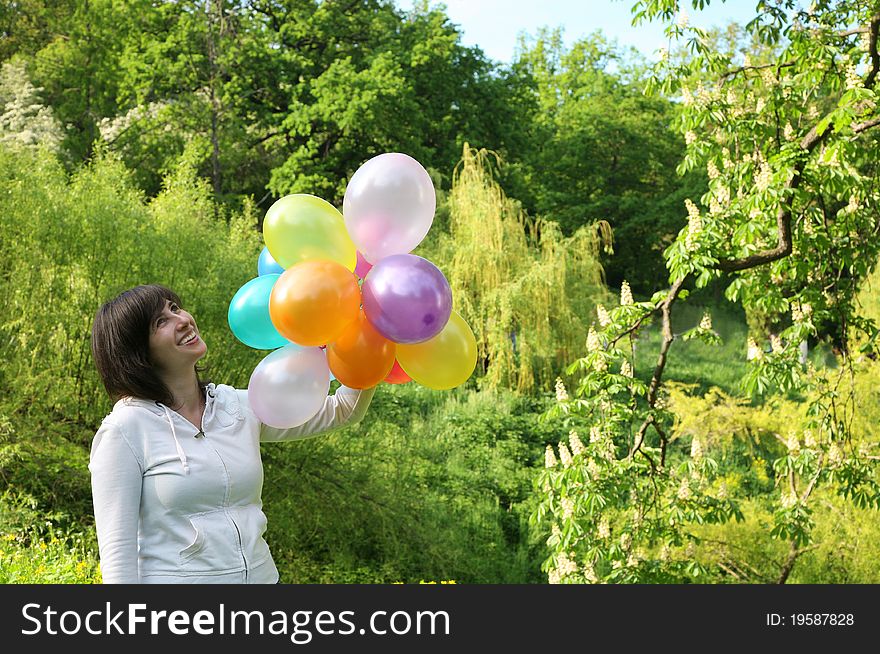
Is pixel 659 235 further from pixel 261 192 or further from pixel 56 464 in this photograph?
pixel 56 464

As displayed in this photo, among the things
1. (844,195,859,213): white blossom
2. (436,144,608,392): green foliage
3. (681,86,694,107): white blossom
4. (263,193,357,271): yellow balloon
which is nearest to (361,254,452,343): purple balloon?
(263,193,357,271): yellow balloon

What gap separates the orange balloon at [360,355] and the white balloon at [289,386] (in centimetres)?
4

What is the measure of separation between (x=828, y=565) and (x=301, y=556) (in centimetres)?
341

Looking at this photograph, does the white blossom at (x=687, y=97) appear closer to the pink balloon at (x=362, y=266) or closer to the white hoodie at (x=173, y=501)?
the pink balloon at (x=362, y=266)

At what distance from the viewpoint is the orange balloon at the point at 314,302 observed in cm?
179

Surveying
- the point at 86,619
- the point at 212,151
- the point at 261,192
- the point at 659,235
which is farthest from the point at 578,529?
the point at 659,235

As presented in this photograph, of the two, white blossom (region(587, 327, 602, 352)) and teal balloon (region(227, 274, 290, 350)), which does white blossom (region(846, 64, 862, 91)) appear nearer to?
white blossom (region(587, 327, 602, 352))

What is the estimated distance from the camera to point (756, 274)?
4.25 meters

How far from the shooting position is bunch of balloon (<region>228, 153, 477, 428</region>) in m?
1.81

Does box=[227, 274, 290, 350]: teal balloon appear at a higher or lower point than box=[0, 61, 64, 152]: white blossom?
lower

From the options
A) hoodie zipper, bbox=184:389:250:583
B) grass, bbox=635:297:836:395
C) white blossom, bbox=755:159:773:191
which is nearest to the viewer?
hoodie zipper, bbox=184:389:250:583

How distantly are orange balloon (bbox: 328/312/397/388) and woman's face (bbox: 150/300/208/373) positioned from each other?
0.29 metres

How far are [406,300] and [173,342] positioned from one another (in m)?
0.44

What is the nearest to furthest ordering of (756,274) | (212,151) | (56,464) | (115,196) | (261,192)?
(756,274)
(56,464)
(115,196)
(212,151)
(261,192)
